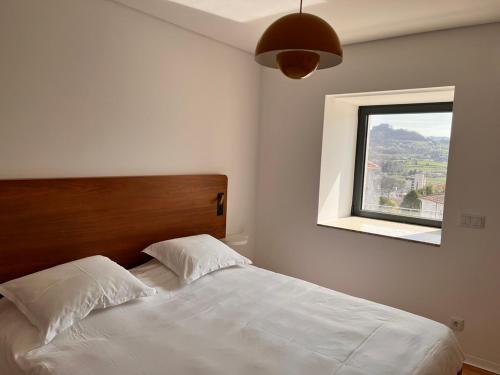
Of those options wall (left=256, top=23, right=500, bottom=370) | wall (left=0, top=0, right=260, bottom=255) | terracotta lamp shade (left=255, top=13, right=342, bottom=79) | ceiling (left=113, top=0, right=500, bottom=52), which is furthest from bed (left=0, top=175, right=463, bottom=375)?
terracotta lamp shade (left=255, top=13, right=342, bottom=79)

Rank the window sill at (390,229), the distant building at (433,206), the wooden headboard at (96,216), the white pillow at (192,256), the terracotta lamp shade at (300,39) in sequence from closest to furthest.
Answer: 1. the terracotta lamp shade at (300,39)
2. the wooden headboard at (96,216)
3. the white pillow at (192,256)
4. the window sill at (390,229)
5. the distant building at (433,206)

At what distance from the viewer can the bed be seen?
153 cm

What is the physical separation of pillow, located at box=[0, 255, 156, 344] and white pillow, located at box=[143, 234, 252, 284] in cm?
34

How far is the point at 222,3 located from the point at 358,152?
2006mm

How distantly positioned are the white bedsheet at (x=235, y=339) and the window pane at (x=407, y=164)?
1.53 meters

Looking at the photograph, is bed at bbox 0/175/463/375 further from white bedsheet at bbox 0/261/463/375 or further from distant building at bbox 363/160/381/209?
distant building at bbox 363/160/381/209

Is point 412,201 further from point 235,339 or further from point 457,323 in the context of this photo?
point 235,339

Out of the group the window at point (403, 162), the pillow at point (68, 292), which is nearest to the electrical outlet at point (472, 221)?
the window at point (403, 162)

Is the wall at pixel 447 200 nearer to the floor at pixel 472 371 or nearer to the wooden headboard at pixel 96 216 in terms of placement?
the floor at pixel 472 371

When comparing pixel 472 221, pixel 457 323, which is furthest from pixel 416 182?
pixel 457 323

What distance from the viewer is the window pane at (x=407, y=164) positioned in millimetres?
3205

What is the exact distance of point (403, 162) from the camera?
3.41m

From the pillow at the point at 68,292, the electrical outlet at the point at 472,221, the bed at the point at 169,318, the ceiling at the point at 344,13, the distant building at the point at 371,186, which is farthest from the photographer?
the distant building at the point at 371,186

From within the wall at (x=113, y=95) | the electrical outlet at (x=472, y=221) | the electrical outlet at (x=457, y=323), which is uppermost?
the wall at (x=113, y=95)
